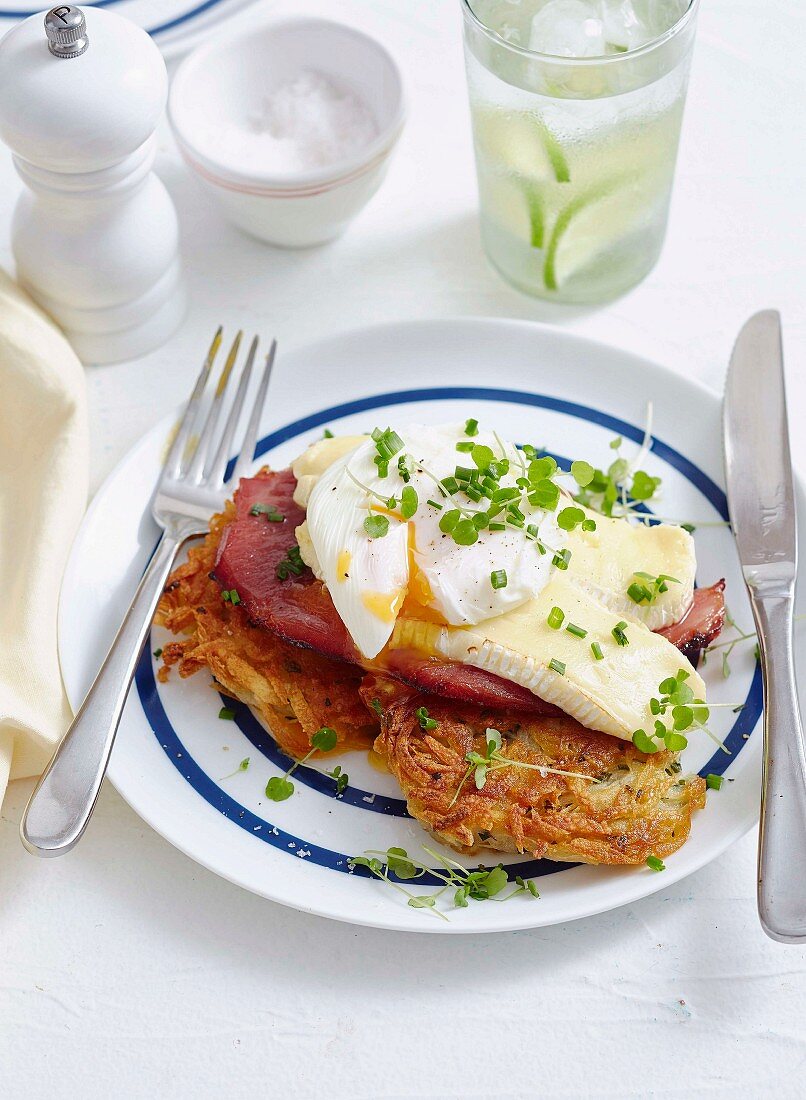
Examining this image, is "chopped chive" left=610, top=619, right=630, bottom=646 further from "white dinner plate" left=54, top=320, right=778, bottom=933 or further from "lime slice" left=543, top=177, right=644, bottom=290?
"lime slice" left=543, top=177, right=644, bottom=290

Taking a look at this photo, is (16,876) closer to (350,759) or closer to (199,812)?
(199,812)

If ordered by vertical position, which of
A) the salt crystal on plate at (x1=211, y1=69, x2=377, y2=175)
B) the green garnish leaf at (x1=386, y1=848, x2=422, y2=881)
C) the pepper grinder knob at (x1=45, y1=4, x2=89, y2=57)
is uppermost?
the pepper grinder knob at (x1=45, y1=4, x2=89, y2=57)

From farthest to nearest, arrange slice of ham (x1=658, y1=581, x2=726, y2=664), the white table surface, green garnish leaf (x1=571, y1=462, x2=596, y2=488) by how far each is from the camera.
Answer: green garnish leaf (x1=571, y1=462, x2=596, y2=488), slice of ham (x1=658, y1=581, x2=726, y2=664), the white table surface

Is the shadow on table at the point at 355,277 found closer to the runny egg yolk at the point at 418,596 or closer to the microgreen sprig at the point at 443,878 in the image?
the runny egg yolk at the point at 418,596

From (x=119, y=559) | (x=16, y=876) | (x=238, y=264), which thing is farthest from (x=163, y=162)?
(x=16, y=876)

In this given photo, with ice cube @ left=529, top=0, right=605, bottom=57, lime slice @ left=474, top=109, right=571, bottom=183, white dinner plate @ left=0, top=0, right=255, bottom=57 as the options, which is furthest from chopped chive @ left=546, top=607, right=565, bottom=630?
white dinner plate @ left=0, top=0, right=255, bottom=57

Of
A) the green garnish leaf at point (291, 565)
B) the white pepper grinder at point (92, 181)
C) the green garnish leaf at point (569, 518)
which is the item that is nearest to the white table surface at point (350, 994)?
the green garnish leaf at point (291, 565)
